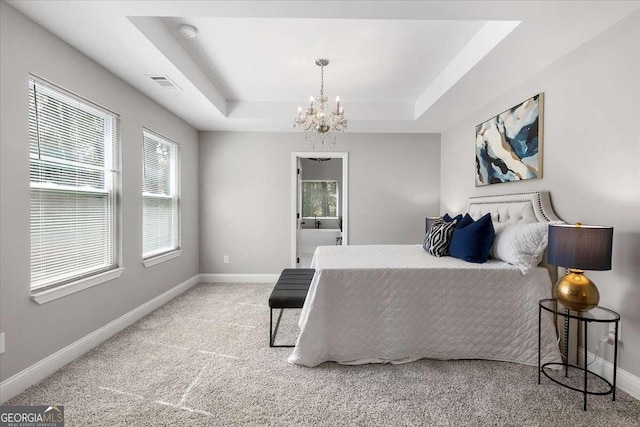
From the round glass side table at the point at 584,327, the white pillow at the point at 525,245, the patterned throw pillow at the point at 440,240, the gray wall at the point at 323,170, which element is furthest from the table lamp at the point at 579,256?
the gray wall at the point at 323,170

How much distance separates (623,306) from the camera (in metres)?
1.95

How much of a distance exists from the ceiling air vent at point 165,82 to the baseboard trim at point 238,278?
2.79 meters

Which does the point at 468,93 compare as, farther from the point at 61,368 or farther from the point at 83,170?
the point at 61,368

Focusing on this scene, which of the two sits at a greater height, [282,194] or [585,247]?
[282,194]

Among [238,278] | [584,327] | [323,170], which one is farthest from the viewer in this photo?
[323,170]

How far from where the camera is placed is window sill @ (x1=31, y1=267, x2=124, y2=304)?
6.68 ft

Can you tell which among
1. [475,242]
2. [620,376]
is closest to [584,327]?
[620,376]

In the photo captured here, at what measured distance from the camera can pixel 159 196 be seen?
3.71 meters

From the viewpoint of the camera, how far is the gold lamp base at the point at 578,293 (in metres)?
1.79

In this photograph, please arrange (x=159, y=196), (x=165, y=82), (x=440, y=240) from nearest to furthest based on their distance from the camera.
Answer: (x=440, y=240) < (x=165, y=82) < (x=159, y=196)

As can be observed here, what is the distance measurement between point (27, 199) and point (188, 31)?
165cm

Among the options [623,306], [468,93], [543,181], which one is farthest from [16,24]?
[623,306]

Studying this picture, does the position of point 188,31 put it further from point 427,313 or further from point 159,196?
point 427,313

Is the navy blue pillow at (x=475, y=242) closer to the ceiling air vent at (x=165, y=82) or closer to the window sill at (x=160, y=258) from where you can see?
the ceiling air vent at (x=165, y=82)
